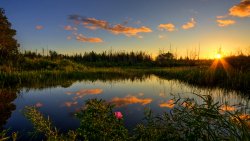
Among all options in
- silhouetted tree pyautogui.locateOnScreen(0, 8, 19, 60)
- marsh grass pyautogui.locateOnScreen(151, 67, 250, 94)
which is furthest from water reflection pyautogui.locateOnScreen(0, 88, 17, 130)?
silhouetted tree pyautogui.locateOnScreen(0, 8, 19, 60)

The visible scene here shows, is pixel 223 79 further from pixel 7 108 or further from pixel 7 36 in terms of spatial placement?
pixel 7 36

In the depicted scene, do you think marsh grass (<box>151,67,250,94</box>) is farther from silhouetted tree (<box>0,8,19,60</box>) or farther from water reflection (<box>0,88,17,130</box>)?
silhouetted tree (<box>0,8,19,60</box>)

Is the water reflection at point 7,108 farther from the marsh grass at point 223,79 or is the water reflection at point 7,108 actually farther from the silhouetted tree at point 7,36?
the silhouetted tree at point 7,36

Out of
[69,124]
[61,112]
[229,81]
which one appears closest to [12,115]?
[61,112]

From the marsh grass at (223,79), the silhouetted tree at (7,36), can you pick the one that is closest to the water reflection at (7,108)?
the marsh grass at (223,79)

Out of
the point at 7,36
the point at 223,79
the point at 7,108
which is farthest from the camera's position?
the point at 7,36

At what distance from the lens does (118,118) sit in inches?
176

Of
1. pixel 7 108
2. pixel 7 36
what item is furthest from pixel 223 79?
pixel 7 36

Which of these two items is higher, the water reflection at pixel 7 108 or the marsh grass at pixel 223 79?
the marsh grass at pixel 223 79

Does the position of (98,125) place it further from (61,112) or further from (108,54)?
(108,54)

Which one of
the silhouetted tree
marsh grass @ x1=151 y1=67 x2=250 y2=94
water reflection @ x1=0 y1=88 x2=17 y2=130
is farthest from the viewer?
the silhouetted tree

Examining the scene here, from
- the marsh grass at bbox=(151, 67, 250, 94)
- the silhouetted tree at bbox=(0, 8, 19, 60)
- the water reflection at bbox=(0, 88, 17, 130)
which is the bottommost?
the water reflection at bbox=(0, 88, 17, 130)

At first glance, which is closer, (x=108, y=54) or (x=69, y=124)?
(x=69, y=124)

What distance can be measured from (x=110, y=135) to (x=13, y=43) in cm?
4220
